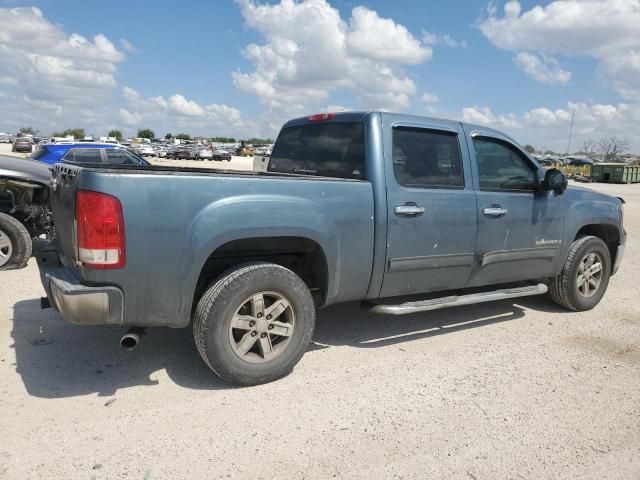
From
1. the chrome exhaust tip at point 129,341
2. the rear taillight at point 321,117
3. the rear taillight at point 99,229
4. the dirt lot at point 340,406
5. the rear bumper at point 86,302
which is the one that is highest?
the rear taillight at point 321,117

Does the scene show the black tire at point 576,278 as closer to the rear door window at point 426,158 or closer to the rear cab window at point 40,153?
the rear door window at point 426,158

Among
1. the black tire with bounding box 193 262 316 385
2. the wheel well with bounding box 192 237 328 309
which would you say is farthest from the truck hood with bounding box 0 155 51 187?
the black tire with bounding box 193 262 316 385

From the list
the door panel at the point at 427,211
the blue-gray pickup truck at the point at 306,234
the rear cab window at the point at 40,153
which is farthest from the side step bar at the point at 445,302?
the rear cab window at the point at 40,153

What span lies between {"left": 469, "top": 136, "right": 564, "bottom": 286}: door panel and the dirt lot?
0.64m

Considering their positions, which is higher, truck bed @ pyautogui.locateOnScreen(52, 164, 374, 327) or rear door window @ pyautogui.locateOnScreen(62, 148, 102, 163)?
rear door window @ pyautogui.locateOnScreen(62, 148, 102, 163)

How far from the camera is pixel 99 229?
302cm

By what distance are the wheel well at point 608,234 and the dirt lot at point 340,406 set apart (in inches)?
48.4

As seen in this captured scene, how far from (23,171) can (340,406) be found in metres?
5.77

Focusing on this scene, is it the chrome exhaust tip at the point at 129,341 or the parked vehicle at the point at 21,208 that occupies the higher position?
the parked vehicle at the point at 21,208

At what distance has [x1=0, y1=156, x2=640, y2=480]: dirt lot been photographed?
2.80 m

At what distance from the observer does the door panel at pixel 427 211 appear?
4086mm

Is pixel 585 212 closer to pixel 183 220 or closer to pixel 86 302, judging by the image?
pixel 183 220

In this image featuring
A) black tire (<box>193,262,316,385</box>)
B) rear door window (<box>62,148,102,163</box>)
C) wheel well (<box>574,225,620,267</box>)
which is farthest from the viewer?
rear door window (<box>62,148,102,163</box>)

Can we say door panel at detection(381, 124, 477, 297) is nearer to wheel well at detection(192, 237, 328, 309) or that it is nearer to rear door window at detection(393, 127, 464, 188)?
rear door window at detection(393, 127, 464, 188)
